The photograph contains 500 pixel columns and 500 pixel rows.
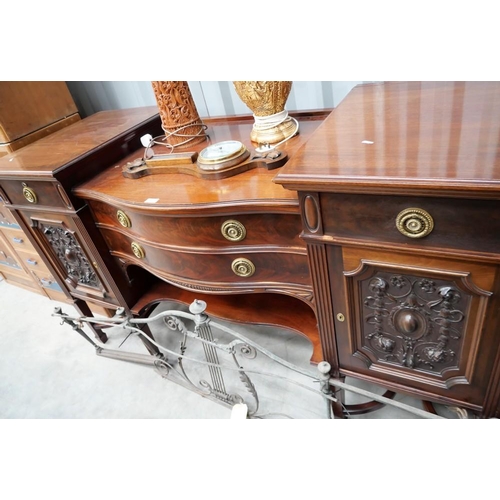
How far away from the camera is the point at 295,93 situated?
1008 millimetres

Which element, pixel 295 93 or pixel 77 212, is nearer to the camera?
pixel 77 212

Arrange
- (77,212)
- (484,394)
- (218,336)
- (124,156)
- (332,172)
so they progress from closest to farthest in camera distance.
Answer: (332,172), (484,394), (77,212), (124,156), (218,336)

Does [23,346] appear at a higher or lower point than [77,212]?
lower

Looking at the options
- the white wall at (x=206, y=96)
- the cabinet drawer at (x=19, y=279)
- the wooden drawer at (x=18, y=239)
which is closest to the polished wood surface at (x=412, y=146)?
the white wall at (x=206, y=96)

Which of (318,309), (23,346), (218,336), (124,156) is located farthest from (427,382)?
(23,346)

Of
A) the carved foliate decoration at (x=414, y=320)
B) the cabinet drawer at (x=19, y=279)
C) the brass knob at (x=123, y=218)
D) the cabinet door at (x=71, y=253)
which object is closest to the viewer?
the carved foliate decoration at (x=414, y=320)

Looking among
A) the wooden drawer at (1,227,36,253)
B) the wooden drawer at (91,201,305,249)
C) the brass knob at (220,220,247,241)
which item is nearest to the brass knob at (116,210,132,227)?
the wooden drawer at (91,201,305,249)

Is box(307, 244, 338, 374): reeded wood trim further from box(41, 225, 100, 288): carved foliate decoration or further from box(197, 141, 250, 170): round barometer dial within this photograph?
box(41, 225, 100, 288): carved foliate decoration

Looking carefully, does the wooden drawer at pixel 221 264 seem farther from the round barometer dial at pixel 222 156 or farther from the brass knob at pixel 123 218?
the round barometer dial at pixel 222 156

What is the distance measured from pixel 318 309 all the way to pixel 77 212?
61cm

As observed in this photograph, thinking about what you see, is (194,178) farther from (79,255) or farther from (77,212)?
(79,255)

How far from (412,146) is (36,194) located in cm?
86

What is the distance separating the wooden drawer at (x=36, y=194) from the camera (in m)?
0.87

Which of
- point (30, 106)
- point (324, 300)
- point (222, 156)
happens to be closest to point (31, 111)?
point (30, 106)
